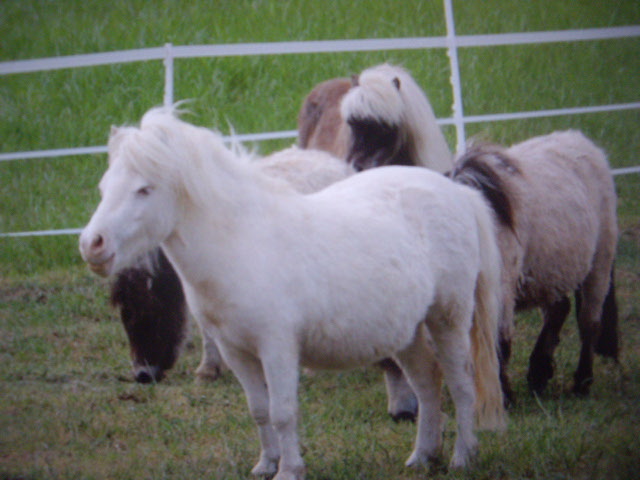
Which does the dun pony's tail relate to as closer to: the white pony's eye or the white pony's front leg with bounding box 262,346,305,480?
the white pony's front leg with bounding box 262,346,305,480

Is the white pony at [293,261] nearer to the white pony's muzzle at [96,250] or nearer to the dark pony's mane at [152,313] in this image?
the white pony's muzzle at [96,250]

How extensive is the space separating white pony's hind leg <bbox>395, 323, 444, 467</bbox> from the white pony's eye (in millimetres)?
1370

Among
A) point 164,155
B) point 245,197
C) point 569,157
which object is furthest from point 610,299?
point 164,155

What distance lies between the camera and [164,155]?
310 centimetres

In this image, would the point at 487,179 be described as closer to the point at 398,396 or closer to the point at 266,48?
the point at 398,396

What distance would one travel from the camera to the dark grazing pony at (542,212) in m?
4.71

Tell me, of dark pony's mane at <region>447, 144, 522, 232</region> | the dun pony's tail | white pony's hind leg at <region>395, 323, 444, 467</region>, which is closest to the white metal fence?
dark pony's mane at <region>447, 144, 522, 232</region>

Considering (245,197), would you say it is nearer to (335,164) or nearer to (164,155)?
(164,155)

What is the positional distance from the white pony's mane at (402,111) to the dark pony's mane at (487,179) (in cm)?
82

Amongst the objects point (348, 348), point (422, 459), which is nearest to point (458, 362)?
point (422, 459)

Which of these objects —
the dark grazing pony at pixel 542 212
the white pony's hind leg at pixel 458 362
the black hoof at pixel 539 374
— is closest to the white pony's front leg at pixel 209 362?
the dark grazing pony at pixel 542 212

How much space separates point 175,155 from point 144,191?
0.17 meters

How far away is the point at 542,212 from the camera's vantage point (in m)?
4.98

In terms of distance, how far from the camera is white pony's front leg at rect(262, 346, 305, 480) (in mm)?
3174
